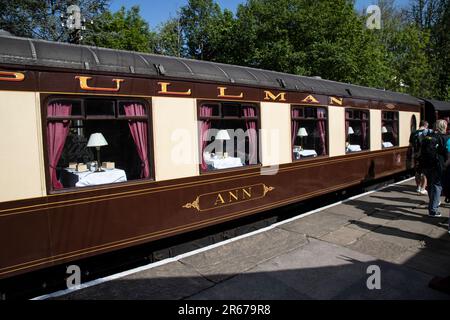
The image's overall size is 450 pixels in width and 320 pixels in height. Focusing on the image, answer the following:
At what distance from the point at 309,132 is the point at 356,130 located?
2243 millimetres

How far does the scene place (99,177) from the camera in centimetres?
437

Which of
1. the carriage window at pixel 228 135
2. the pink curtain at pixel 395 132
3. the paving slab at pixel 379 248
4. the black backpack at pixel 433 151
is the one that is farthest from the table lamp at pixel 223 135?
the pink curtain at pixel 395 132

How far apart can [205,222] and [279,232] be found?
1315 millimetres

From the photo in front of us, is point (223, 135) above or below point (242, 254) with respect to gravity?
above

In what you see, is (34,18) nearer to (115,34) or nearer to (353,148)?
(115,34)

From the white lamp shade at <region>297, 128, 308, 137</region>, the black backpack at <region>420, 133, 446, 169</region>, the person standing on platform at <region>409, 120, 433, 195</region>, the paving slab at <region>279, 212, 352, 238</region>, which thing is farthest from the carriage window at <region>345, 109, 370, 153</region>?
the paving slab at <region>279, 212, 352, 238</region>

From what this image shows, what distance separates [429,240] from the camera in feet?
17.7

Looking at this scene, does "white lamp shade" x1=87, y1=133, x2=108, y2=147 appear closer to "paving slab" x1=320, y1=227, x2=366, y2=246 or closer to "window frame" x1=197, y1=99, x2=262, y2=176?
"window frame" x1=197, y1=99, x2=262, y2=176

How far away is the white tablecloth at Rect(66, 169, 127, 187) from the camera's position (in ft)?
13.9

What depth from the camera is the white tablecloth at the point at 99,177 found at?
425cm

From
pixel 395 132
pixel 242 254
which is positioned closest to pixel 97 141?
pixel 242 254

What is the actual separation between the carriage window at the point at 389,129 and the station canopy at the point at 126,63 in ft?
13.4
